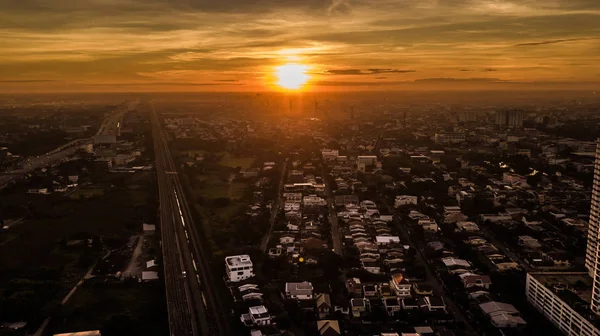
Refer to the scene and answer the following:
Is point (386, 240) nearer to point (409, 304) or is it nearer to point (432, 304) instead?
point (409, 304)

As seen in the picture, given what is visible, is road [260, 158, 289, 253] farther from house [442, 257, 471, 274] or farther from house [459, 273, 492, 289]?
house [459, 273, 492, 289]

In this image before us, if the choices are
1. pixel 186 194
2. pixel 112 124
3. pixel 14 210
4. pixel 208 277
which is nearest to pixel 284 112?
pixel 112 124

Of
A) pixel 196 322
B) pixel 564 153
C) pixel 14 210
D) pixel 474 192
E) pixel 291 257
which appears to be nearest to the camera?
pixel 196 322

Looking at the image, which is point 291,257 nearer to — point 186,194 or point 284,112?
point 186,194

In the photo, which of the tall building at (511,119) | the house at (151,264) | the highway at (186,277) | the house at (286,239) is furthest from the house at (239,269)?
the tall building at (511,119)

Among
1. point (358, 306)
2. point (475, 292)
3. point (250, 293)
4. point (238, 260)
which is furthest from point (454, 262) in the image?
point (238, 260)

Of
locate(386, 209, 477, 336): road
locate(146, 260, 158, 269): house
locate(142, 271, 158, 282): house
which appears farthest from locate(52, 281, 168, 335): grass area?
locate(386, 209, 477, 336): road
